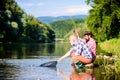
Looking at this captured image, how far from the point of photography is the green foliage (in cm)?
5541

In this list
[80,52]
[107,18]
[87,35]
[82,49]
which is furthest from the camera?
[107,18]

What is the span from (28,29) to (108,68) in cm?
12140

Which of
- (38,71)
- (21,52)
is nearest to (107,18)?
(21,52)

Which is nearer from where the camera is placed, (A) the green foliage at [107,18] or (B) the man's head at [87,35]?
(B) the man's head at [87,35]

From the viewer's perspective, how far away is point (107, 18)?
182 ft

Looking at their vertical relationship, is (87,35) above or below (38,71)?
above

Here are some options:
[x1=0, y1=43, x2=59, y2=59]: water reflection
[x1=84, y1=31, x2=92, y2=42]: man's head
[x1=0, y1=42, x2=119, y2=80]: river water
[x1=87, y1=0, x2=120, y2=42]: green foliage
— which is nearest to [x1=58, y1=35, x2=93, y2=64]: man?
[x1=84, y1=31, x2=92, y2=42]: man's head

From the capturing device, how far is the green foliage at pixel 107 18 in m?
55.4

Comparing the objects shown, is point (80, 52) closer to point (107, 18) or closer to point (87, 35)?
point (87, 35)

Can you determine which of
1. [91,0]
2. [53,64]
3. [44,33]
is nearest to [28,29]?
[44,33]

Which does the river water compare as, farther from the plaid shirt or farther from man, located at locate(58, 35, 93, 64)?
the plaid shirt

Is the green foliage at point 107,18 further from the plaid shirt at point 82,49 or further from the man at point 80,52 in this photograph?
the plaid shirt at point 82,49

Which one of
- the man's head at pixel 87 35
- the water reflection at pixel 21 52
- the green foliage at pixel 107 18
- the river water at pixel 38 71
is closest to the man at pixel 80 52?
the man's head at pixel 87 35

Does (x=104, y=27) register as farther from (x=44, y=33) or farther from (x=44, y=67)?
(x=44, y=33)
